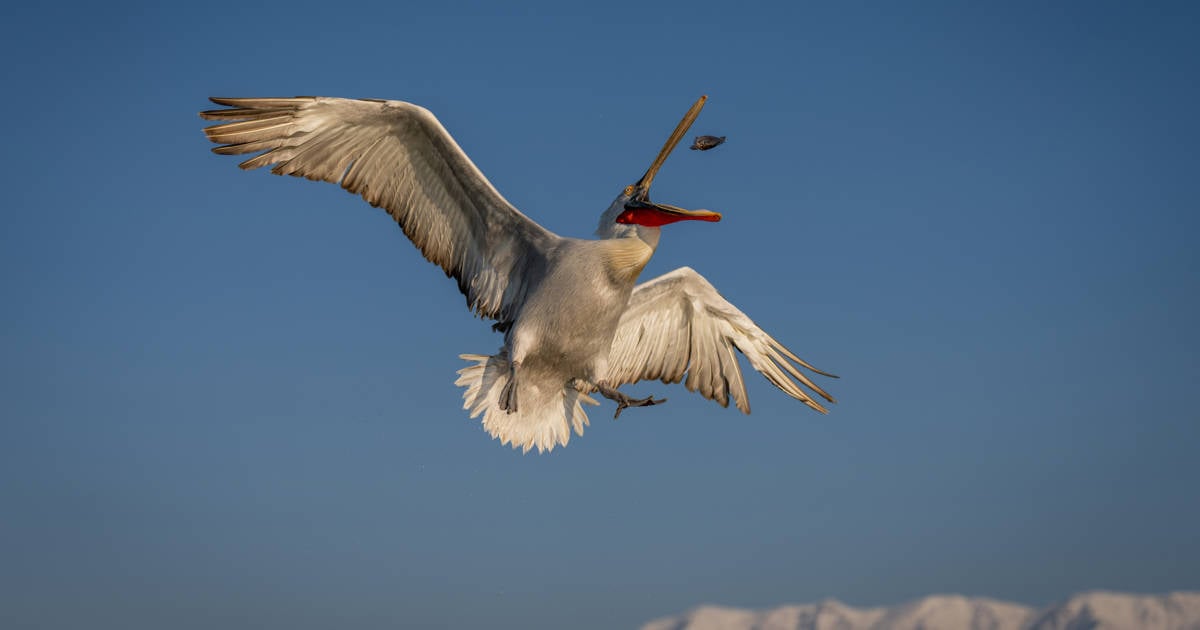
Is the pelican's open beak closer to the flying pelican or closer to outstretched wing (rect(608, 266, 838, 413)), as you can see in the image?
the flying pelican

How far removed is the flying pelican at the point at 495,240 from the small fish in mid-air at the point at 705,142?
0.14 meters

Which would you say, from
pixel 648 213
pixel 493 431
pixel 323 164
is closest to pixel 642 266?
pixel 648 213

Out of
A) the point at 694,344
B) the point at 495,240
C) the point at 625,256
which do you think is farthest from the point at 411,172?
the point at 694,344

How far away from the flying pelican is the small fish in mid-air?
0.14 m

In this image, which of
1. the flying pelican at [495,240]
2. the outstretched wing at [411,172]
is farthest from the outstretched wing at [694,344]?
the outstretched wing at [411,172]

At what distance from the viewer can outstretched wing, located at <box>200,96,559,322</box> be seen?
855 centimetres

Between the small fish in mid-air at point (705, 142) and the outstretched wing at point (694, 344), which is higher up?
the small fish in mid-air at point (705, 142)

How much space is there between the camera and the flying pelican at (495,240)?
863 centimetres

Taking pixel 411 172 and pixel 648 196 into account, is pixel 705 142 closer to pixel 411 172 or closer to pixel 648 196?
pixel 648 196

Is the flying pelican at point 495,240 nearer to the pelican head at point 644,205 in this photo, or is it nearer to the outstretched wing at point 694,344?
the pelican head at point 644,205

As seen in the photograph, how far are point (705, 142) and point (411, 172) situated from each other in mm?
2223

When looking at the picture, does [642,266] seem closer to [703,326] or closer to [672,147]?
[672,147]

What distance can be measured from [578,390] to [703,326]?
5.09 ft

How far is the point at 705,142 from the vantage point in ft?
29.7
